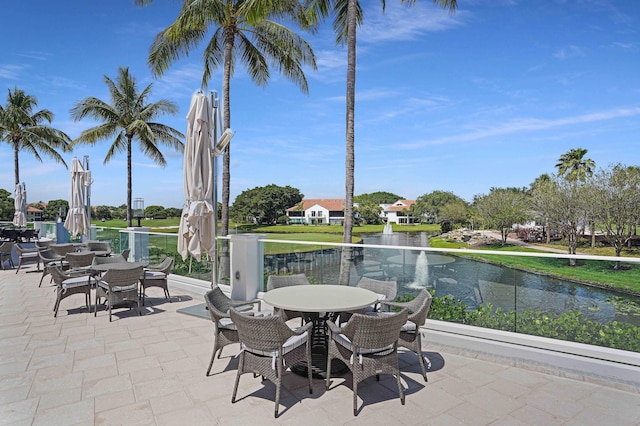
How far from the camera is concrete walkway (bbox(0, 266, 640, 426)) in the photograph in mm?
2879

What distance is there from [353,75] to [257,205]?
213 ft

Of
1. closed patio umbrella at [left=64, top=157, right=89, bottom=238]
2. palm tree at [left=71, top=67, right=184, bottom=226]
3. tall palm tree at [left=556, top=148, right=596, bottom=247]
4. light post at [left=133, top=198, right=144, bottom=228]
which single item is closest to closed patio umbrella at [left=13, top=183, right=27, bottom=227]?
palm tree at [left=71, top=67, right=184, bottom=226]

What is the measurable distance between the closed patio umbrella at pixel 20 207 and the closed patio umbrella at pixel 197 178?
44.4 feet

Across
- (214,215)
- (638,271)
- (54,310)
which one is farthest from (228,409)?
(54,310)

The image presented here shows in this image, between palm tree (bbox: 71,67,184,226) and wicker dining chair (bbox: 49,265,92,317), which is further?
palm tree (bbox: 71,67,184,226)

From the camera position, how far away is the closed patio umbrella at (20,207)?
1451 cm

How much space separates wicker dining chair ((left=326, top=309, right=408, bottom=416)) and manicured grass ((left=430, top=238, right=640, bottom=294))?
2.03 metres

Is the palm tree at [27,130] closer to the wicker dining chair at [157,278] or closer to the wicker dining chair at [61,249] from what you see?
the wicker dining chair at [61,249]

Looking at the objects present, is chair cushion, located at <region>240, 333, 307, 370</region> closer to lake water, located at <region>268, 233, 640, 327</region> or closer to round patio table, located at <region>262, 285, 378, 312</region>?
round patio table, located at <region>262, 285, 378, 312</region>

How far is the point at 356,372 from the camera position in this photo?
302cm

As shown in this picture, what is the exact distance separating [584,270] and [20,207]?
1869cm

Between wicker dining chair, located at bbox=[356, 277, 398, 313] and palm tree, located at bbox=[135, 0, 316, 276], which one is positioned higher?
palm tree, located at bbox=[135, 0, 316, 276]

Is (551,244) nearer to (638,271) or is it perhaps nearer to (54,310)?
(638,271)

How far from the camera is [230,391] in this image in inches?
131
